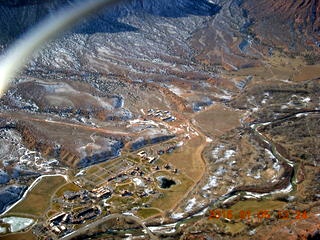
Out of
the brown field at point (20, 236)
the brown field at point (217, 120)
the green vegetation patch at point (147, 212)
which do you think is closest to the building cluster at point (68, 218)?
the brown field at point (20, 236)

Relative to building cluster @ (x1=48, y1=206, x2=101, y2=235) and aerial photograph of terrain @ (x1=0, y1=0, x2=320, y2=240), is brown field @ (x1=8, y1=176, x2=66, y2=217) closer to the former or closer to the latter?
aerial photograph of terrain @ (x1=0, y1=0, x2=320, y2=240)

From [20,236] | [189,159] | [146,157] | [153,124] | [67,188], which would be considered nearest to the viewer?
[20,236]

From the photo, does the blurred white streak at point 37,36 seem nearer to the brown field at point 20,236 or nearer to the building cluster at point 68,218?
the building cluster at point 68,218

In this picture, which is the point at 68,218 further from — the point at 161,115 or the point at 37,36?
the point at 37,36

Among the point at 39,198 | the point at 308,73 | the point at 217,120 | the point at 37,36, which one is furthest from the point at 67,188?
the point at 308,73

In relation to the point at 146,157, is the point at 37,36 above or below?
above

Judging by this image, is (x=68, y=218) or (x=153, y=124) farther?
(x=153, y=124)

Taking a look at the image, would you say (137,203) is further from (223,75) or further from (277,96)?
(223,75)
